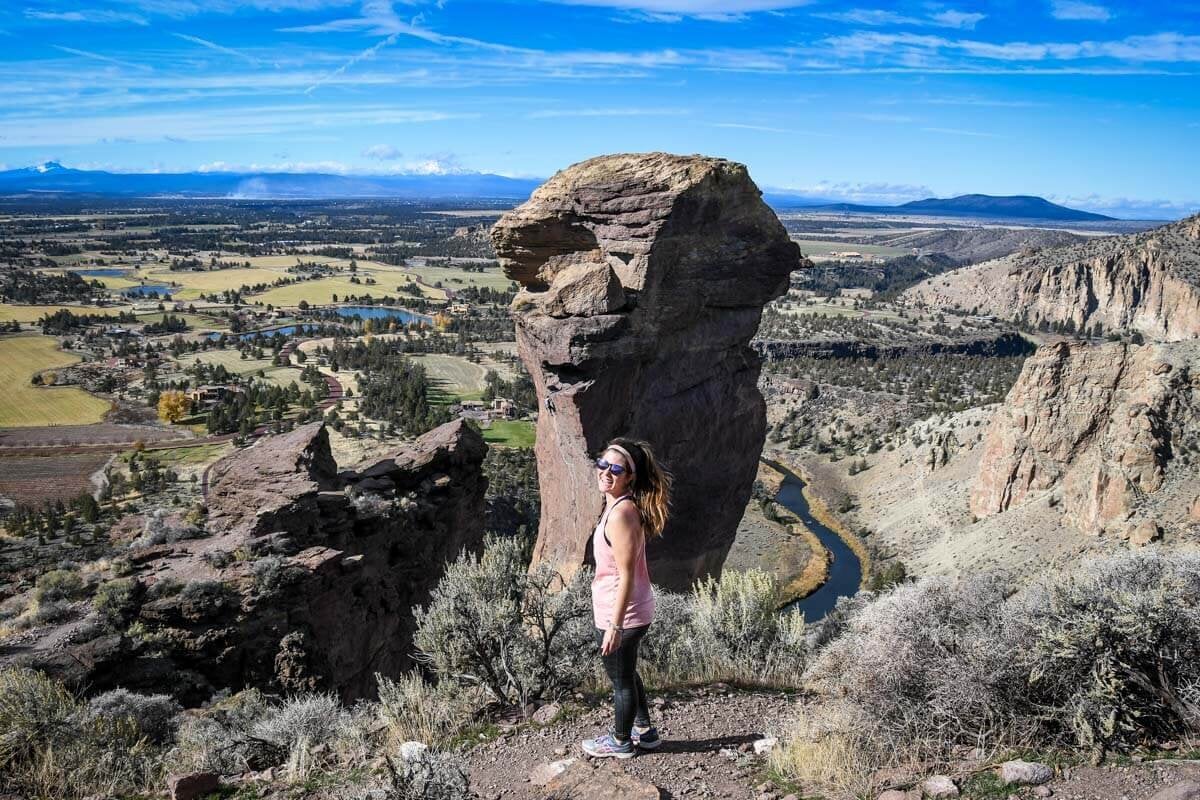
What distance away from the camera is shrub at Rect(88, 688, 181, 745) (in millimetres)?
9023

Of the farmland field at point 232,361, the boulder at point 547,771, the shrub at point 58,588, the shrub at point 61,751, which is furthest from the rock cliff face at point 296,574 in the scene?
the farmland field at point 232,361

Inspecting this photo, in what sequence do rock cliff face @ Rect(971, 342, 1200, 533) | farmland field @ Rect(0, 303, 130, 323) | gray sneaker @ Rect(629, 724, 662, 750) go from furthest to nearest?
farmland field @ Rect(0, 303, 130, 323) → rock cliff face @ Rect(971, 342, 1200, 533) → gray sneaker @ Rect(629, 724, 662, 750)

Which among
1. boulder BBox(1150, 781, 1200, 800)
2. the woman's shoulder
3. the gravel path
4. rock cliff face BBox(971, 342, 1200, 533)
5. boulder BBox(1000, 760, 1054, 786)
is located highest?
the woman's shoulder

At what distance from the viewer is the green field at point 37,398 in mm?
70938

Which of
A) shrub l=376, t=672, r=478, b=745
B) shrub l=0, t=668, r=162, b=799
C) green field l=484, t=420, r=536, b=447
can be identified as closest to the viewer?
shrub l=0, t=668, r=162, b=799

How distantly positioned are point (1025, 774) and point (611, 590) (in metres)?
3.23

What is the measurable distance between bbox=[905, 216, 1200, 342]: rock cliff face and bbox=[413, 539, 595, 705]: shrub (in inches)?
3716

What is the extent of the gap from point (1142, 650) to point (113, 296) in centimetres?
17035

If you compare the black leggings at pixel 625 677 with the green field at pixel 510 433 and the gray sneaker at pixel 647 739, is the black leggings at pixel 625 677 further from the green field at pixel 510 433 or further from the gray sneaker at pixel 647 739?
the green field at pixel 510 433

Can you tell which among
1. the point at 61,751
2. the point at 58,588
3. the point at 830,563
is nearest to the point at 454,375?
the point at 830,563

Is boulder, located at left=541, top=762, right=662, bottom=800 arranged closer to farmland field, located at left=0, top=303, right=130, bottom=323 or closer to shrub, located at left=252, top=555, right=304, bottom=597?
shrub, located at left=252, top=555, right=304, bottom=597

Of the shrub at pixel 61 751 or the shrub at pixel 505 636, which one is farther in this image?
the shrub at pixel 505 636

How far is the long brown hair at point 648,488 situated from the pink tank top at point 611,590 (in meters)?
0.20

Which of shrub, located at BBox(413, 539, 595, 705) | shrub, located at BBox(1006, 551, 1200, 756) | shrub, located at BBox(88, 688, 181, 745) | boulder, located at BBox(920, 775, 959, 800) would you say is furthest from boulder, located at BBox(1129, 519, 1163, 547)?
shrub, located at BBox(88, 688, 181, 745)
